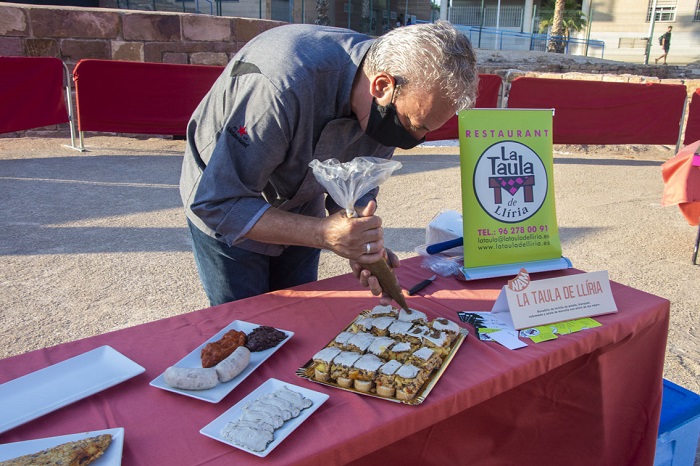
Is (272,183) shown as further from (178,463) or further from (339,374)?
(178,463)

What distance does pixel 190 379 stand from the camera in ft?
4.12

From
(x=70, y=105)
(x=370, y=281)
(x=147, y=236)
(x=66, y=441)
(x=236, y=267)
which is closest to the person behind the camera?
(x=66, y=441)

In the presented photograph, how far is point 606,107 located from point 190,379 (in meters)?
9.13

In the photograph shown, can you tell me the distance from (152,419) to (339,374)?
1.41 feet

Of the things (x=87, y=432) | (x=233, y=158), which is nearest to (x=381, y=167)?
(x=233, y=158)

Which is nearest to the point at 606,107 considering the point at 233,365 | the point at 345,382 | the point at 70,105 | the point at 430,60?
the point at 70,105

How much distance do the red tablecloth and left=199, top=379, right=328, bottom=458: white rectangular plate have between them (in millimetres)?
18

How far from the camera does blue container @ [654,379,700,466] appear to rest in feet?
6.72

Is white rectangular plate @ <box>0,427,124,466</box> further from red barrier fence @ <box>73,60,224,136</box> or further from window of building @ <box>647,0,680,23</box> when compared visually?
window of building @ <box>647,0,680,23</box>

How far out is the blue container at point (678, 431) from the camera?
2047 mm

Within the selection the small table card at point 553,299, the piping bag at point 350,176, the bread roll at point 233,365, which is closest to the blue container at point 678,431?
the small table card at point 553,299

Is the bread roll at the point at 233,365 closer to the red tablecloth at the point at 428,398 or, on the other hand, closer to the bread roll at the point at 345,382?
the red tablecloth at the point at 428,398

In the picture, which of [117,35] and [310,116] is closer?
[310,116]

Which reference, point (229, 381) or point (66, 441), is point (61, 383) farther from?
point (229, 381)
